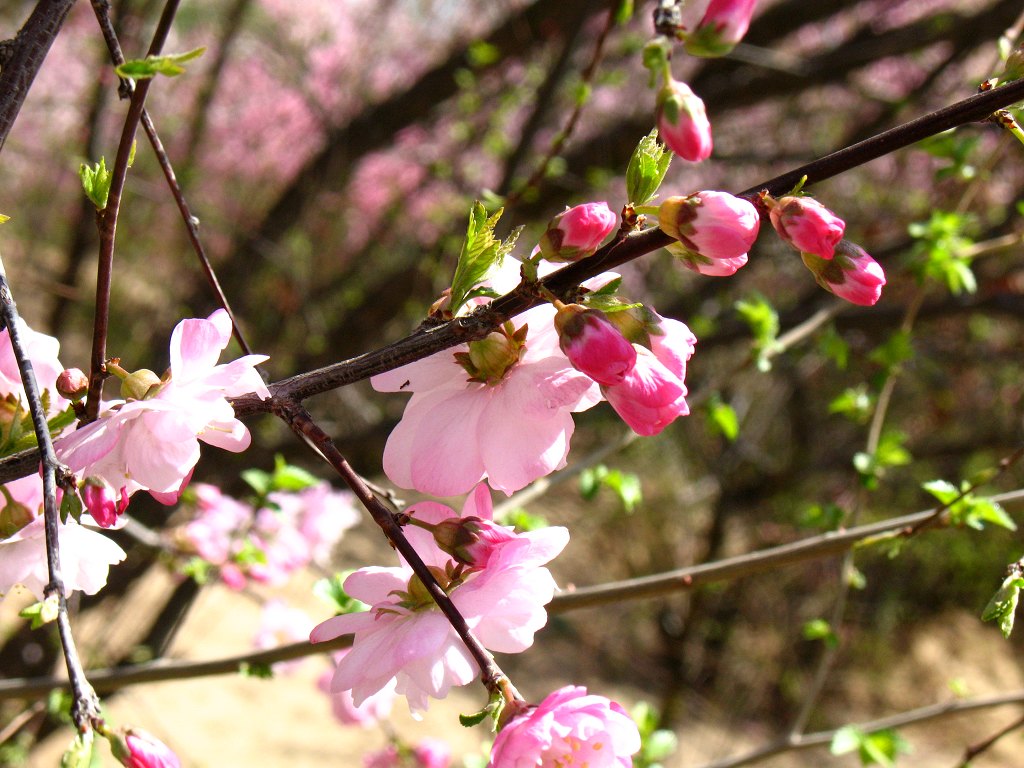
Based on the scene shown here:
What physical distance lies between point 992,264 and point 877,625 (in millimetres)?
2774

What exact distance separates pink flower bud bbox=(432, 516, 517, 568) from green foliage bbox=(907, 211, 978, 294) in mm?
1380

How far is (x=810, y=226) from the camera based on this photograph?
1.92 feet

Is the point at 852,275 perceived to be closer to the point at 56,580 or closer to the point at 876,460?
the point at 56,580

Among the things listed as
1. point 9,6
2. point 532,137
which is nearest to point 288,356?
point 9,6

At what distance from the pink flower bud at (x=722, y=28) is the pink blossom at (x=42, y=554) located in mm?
559

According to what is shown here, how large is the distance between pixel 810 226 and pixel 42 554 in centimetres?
63

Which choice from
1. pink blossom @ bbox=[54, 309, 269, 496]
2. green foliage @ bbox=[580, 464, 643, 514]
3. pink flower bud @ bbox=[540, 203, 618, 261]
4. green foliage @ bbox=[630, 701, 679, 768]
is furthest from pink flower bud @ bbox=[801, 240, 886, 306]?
green foliage @ bbox=[630, 701, 679, 768]

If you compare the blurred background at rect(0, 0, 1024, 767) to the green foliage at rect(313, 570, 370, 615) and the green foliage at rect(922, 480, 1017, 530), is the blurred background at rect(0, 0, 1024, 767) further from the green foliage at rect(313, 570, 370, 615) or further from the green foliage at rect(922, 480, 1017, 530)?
the green foliage at rect(313, 570, 370, 615)

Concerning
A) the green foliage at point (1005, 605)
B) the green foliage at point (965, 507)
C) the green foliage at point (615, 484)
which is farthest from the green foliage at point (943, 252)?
the green foliage at point (1005, 605)

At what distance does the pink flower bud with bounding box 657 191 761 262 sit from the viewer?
579 mm

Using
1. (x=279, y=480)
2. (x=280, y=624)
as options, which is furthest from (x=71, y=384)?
(x=280, y=624)

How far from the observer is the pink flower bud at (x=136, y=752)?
0.55 metres

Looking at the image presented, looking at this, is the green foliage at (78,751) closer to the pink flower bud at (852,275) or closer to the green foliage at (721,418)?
the pink flower bud at (852,275)

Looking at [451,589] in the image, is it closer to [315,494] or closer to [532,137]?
[315,494]
